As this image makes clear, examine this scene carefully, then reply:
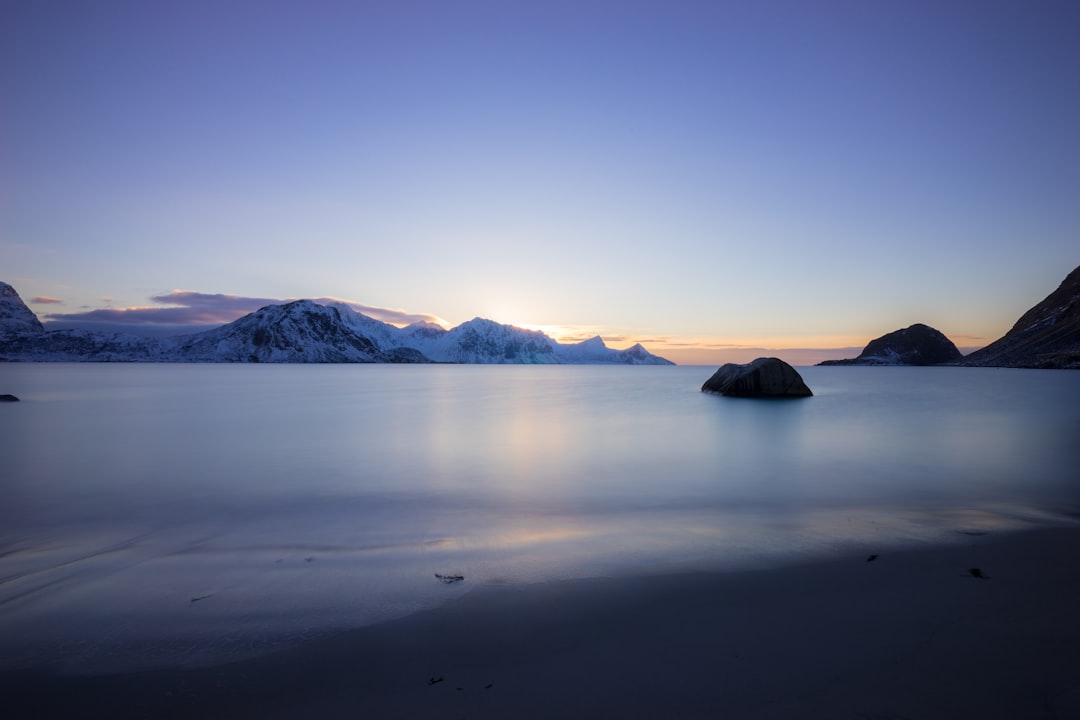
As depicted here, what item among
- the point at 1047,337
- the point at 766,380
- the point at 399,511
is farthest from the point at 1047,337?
the point at 399,511

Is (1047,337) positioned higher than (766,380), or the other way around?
(1047,337)

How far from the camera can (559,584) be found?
521cm

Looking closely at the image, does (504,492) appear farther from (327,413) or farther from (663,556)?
(327,413)

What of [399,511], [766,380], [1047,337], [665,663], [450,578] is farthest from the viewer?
[1047,337]

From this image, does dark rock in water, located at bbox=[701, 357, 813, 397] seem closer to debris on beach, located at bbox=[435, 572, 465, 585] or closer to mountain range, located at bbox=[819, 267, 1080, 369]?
debris on beach, located at bbox=[435, 572, 465, 585]

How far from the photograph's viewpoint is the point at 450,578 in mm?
5469

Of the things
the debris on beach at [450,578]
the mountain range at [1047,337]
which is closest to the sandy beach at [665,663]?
the debris on beach at [450,578]

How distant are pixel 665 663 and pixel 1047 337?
199 metres

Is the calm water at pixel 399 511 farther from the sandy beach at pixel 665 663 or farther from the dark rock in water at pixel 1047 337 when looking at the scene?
the dark rock in water at pixel 1047 337

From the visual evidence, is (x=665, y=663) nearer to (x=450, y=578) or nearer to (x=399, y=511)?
(x=450, y=578)

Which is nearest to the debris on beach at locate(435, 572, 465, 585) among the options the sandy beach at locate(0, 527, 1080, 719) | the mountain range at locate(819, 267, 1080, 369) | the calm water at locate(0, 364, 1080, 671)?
the calm water at locate(0, 364, 1080, 671)

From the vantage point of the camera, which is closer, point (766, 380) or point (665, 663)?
point (665, 663)

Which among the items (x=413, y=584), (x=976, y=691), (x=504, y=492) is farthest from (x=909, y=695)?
(x=504, y=492)

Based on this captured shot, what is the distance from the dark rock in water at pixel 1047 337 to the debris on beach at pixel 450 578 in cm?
15485
